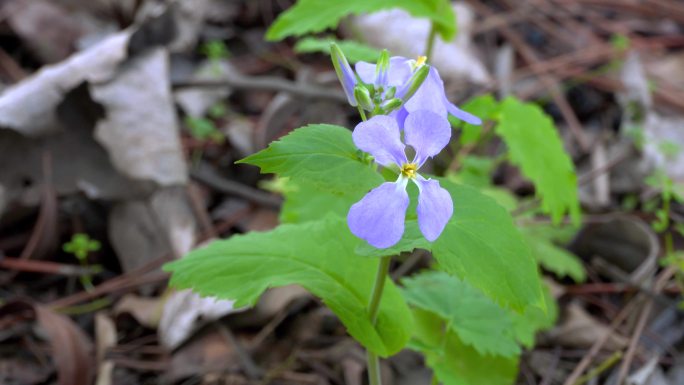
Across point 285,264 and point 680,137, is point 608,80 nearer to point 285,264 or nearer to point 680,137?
point 680,137

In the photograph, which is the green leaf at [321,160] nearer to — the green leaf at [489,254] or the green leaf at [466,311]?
the green leaf at [489,254]

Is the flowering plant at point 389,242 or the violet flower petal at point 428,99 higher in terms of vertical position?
the violet flower petal at point 428,99

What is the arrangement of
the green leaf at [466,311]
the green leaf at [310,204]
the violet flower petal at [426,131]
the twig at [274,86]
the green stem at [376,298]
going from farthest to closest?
the twig at [274,86] → the green leaf at [310,204] → the green leaf at [466,311] → the green stem at [376,298] → the violet flower petal at [426,131]

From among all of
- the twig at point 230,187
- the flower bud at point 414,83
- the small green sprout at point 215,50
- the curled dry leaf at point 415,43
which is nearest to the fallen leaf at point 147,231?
the twig at point 230,187

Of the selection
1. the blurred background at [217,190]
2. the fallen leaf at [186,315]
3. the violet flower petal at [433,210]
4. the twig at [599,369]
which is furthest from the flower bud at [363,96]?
the twig at [599,369]

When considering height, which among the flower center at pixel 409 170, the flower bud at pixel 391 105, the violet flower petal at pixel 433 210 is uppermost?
the flower bud at pixel 391 105

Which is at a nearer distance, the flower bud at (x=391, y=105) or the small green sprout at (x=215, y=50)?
the flower bud at (x=391, y=105)

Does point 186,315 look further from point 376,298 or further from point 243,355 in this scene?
point 376,298

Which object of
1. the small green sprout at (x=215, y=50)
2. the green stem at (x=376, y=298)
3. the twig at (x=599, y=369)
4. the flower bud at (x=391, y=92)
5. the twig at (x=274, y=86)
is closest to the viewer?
the flower bud at (x=391, y=92)

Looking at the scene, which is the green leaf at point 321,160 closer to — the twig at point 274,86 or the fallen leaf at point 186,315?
the fallen leaf at point 186,315
